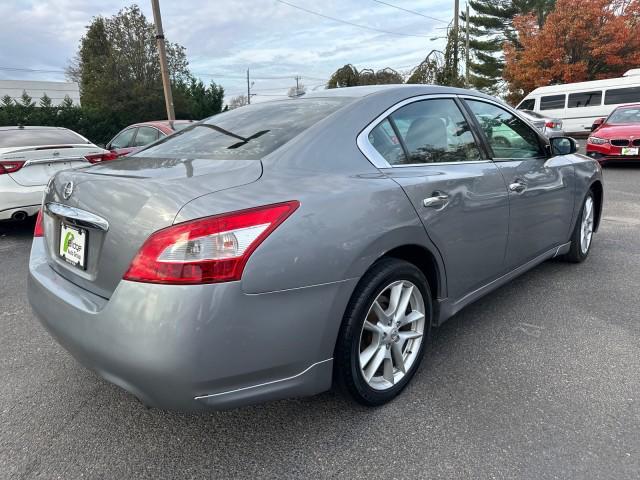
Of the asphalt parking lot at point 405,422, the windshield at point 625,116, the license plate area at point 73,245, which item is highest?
the windshield at point 625,116

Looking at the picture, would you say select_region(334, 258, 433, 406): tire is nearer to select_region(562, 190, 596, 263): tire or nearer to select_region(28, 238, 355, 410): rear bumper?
select_region(28, 238, 355, 410): rear bumper

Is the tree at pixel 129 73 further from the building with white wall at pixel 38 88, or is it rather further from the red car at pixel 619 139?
the red car at pixel 619 139

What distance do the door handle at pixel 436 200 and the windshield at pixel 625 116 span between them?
33.6 ft

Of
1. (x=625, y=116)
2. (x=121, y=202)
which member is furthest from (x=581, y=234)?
(x=625, y=116)

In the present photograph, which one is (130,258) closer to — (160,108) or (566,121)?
(566,121)

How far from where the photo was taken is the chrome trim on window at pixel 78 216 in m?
1.82

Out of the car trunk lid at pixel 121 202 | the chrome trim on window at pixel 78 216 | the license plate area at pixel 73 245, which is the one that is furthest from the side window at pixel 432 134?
the license plate area at pixel 73 245

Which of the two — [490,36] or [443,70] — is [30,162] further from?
[490,36]

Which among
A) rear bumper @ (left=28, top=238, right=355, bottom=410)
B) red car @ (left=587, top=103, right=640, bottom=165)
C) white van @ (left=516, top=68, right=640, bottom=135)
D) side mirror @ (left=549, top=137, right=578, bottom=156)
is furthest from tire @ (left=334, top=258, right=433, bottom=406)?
white van @ (left=516, top=68, right=640, bottom=135)

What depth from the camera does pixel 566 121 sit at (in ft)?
61.9

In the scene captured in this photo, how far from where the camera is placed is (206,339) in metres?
1.58

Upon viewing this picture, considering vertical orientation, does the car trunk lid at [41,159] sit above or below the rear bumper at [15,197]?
above

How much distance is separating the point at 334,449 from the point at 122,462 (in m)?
0.87

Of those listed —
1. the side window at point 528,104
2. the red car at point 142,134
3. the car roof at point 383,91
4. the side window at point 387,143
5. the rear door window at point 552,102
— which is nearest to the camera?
the side window at point 387,143
